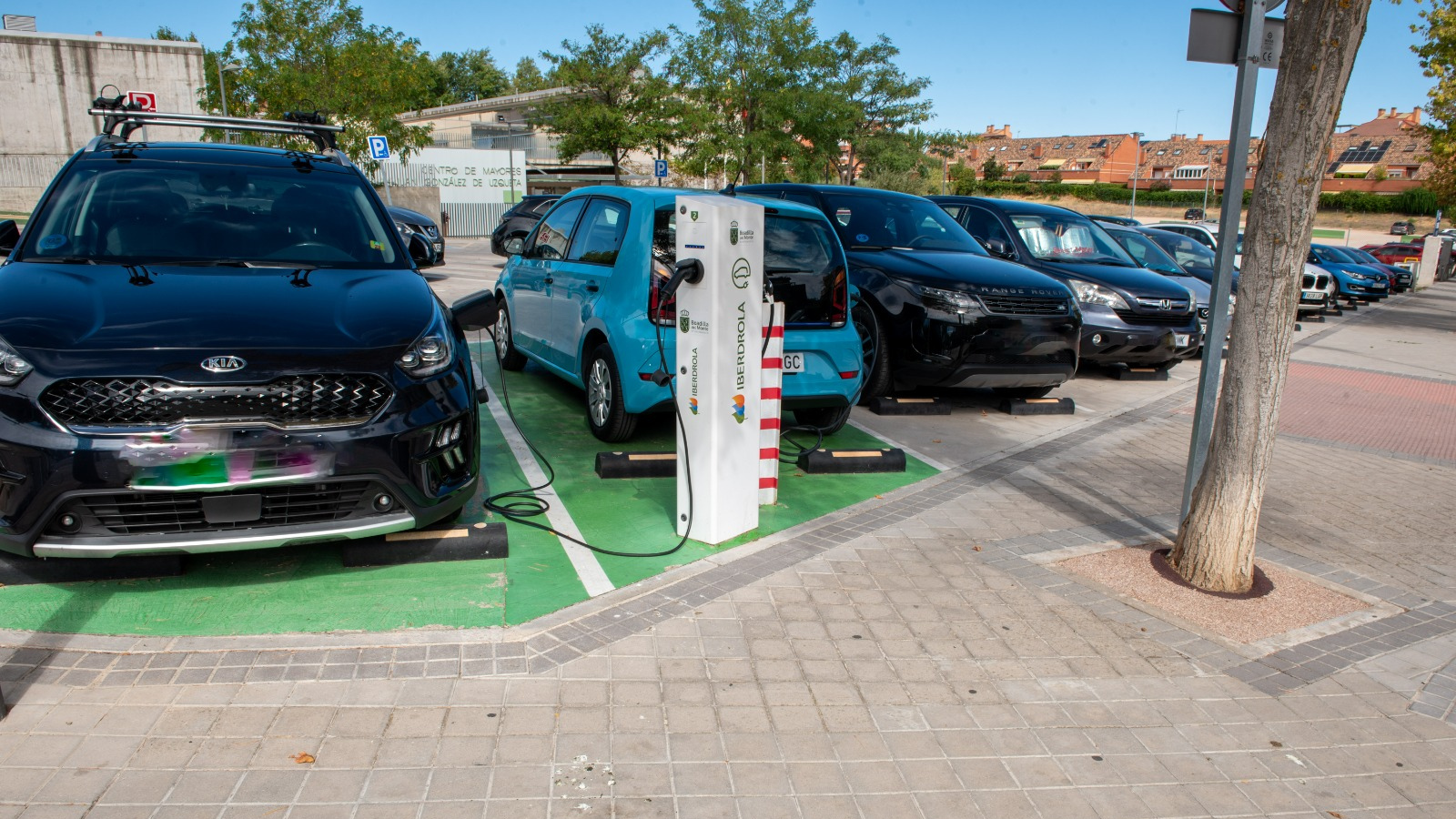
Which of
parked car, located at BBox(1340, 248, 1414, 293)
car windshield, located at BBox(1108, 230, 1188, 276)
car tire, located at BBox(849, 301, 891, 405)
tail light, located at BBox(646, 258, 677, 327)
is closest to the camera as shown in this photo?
tail light, located at BBox(646, 258, 677, 327)

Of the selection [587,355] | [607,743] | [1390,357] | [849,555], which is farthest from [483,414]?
[1390,357]

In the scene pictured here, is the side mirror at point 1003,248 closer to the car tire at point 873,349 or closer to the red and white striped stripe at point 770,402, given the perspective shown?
the car tire at point 873,349

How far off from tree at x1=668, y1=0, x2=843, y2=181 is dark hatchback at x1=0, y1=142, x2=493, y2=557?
33.4 m

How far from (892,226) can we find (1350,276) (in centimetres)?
2148

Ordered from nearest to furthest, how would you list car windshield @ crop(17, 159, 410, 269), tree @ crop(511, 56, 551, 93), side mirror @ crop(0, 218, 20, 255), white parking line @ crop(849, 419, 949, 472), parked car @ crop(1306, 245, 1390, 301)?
car windshield @ crop(17, 159, 410, 269), side mirror @ crop(0, 218, 20, 255), white parking line @ crop(849, 419, 949, 472), parked car @ crop(1306, 245, 1390, 301), tree @ crop(511, 56, 551, 93)

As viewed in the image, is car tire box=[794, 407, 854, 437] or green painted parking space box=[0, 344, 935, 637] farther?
car tire box=[794, 407, 854, 437]

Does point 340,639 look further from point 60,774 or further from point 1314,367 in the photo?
point 1314,367

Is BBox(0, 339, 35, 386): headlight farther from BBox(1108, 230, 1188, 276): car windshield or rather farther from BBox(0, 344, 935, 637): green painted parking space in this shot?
BBox(1108, 230, 1188, 276): car windshield

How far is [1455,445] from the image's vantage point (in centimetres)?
888

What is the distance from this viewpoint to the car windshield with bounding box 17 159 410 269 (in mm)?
4840

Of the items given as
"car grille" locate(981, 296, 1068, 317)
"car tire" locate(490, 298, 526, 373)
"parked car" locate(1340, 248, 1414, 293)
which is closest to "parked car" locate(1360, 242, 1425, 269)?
"parked car" locate(1340, 248, 1414, 293)

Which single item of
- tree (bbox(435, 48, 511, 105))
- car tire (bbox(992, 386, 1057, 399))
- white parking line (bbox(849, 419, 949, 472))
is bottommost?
white parking line (bbox(849, 419, 949, 472))

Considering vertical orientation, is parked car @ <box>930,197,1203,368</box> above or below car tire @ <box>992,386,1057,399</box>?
above

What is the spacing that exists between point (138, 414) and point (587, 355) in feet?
11.2
